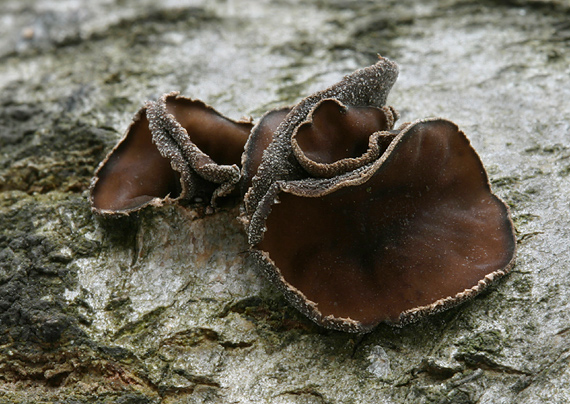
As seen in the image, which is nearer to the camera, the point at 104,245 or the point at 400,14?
the point at 104,245

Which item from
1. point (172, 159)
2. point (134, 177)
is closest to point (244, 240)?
point (172, 159)

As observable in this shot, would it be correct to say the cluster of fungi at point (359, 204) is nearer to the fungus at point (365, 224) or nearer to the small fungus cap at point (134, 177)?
the fungus at point (365, 224)

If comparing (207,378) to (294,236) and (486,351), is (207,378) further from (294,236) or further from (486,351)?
(486,351)

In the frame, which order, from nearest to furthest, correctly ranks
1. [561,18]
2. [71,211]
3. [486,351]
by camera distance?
[486,351] → [71,211] → [561,18]

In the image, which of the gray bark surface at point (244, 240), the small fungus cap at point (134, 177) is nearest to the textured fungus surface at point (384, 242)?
the gray bark surface at point (244, 240)

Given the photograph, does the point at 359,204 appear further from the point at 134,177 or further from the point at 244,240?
the point at 134,177

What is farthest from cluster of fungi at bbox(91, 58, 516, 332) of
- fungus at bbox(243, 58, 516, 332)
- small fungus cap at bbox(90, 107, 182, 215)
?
small fungus cap at bbox(90, 107, 182, 215)

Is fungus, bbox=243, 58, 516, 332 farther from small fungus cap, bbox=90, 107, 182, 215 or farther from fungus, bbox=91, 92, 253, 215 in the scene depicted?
small fungus cap, bbox=90, 107, 182, 215

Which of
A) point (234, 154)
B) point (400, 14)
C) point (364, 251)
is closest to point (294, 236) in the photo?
point (364, 251)
